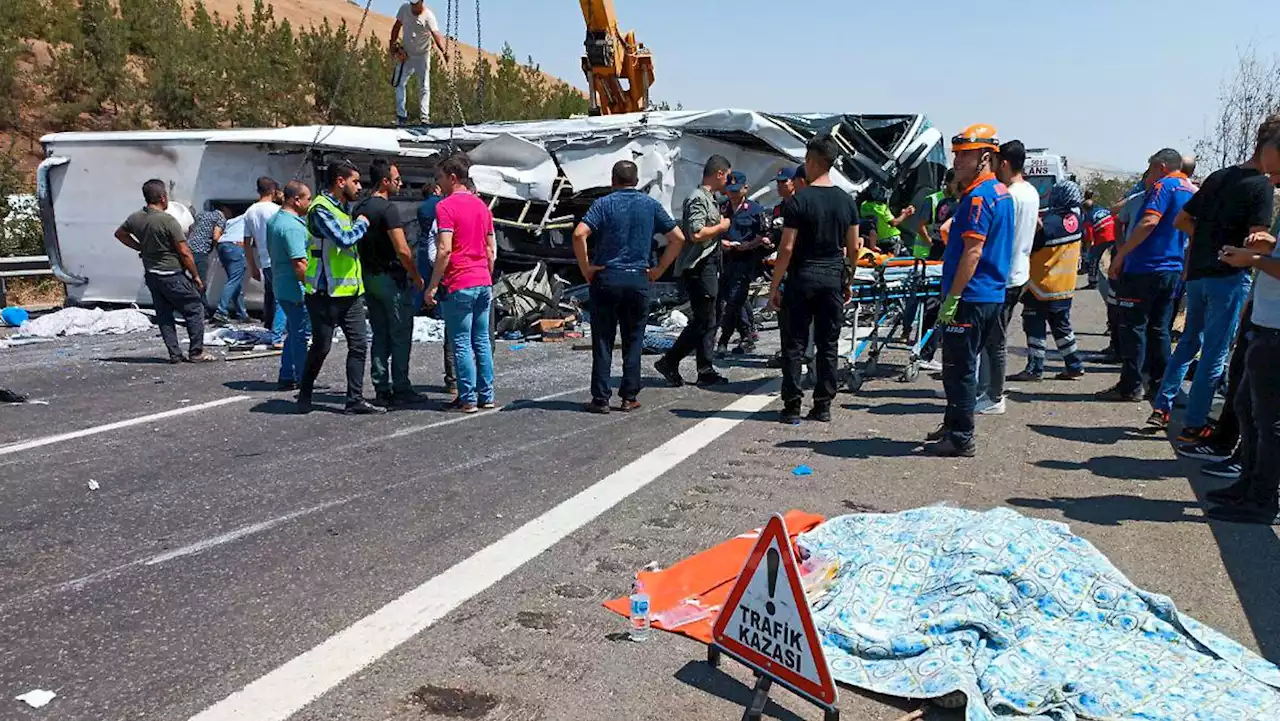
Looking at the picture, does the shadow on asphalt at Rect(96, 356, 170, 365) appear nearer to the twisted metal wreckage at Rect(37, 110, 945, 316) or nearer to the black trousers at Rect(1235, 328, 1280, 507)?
the twisted metal wreckage at Rect(37, 110, 945, 316)

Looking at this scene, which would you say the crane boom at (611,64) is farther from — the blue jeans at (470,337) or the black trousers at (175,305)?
the blue jeans at (470,337)

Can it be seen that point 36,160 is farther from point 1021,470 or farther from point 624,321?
point 1021,470

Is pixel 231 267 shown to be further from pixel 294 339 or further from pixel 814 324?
pixel 814 324

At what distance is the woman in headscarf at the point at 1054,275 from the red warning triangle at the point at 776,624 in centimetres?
608

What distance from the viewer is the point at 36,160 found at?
26719mm

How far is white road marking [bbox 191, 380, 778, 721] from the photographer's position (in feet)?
9.62

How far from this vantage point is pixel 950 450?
5938 millimetres

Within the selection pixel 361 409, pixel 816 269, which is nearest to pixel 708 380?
pixel 816 269

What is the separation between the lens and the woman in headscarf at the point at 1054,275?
316 inches

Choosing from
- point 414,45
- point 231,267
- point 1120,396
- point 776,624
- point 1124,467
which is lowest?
point 1124,467

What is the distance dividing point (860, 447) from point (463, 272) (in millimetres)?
3234

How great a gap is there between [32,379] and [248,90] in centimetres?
2239

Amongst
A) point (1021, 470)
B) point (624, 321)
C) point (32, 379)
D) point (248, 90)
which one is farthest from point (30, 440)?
point (248, 90)

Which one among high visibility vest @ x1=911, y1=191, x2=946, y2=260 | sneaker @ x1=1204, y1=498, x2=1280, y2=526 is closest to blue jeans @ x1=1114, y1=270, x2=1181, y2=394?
high visibility vest @ x1=911, y1=191, x2=946, y2=260
